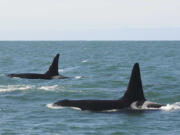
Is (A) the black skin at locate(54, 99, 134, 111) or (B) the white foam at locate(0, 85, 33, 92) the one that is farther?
(B) the white foam at locate(0, 85, 33, 92)

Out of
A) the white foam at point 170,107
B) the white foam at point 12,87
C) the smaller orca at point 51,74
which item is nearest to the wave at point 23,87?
the white foam at point 12,87

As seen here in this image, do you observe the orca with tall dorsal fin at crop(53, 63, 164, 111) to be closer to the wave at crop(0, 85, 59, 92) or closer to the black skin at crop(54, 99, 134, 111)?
the black skin at crop(54, 99, 134, 111)

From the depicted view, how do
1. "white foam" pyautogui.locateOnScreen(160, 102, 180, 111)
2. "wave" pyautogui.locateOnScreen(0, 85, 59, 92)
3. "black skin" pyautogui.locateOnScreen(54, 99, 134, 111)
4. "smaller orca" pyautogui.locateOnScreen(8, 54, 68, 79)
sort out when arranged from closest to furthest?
"black skin" pyautogui.locateOnScreen(54, 99, 134, 111)
"white foam" pyautogui.locateOnScreen(160, 102, 180, 111)
"wave" pyautogui.locateOnScreen(0, 85, 59, 92)
"smaller orca" pyautogui.locateOnScreen(8, 54, 68, 79)

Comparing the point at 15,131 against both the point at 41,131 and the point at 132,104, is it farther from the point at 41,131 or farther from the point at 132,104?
the point at 132,104

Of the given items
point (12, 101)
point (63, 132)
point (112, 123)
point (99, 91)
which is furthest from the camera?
point (99, 91)

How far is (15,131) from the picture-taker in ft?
70.8

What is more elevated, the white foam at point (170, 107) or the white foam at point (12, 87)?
the white foam at point (170, 107)

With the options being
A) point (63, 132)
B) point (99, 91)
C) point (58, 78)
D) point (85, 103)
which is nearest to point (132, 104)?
point (85, 103)

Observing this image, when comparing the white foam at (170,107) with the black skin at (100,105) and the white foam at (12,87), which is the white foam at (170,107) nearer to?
the black skin at (100,105)

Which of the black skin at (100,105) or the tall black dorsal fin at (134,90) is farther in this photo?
the tall black dorsal fin at (134,90)

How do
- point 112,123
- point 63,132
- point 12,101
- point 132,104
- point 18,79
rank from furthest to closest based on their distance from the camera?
1. point 18,79
2. point 12,101
3. point 132,104
4. point 112,123
5. point 63,132

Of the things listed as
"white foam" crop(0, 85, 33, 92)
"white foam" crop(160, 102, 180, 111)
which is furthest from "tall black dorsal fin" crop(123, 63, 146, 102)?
"white foam" crop(0, 85, 33, 92)

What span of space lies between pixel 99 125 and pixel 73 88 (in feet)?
49.5

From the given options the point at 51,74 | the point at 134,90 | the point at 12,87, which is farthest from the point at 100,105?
the point at 51,74
